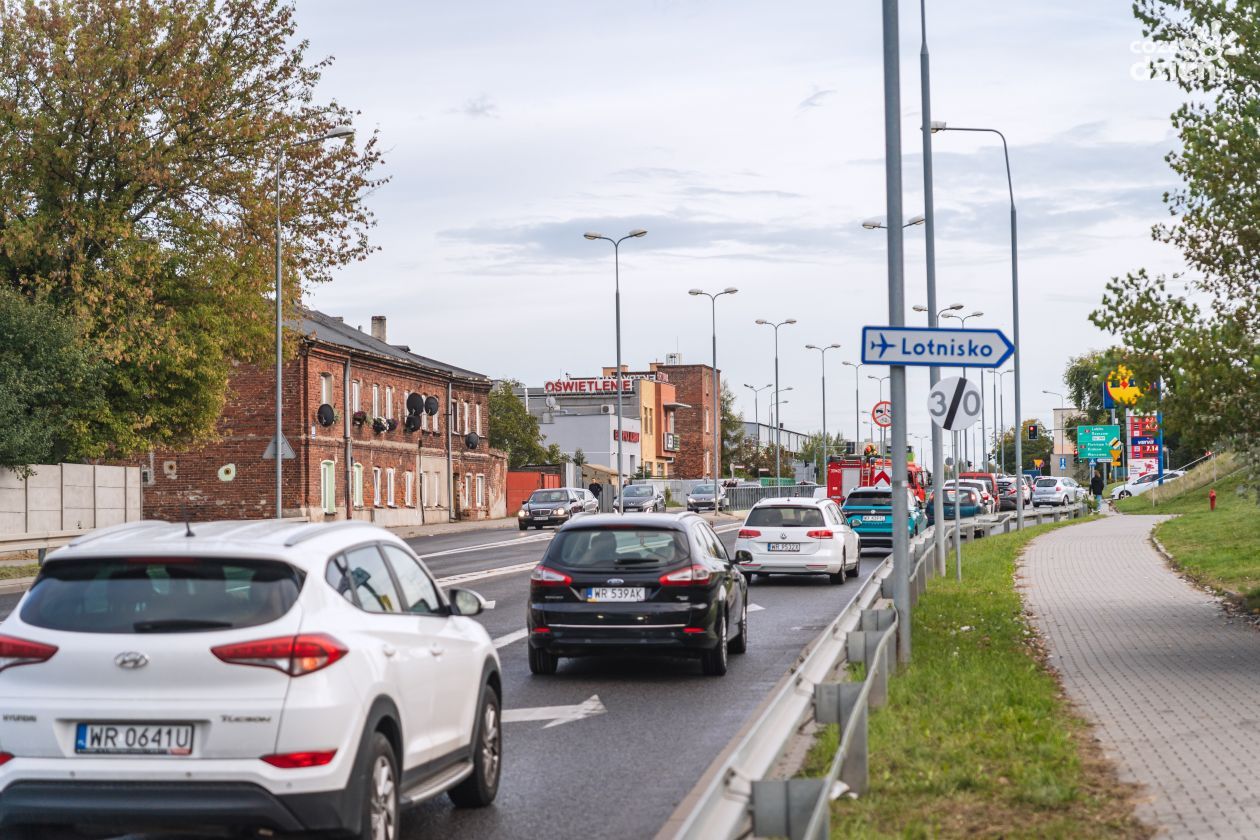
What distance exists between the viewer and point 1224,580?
2456 centimetres

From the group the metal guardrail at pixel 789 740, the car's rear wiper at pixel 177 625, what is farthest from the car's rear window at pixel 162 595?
the metal guardrail at pixel 789 740

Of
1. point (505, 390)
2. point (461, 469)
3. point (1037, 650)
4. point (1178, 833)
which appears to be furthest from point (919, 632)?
point (505, 390)

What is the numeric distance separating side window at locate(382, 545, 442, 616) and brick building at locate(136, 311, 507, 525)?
44.9 meters

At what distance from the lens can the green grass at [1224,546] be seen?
896 inches

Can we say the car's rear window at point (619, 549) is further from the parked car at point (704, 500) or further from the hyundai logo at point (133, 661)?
the parked car at point (704, 500)

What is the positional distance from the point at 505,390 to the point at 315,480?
144 ft

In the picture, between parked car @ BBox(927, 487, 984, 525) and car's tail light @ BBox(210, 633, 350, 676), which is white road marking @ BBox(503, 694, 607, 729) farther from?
parked car @ BBox(927, 487, 984, 525)

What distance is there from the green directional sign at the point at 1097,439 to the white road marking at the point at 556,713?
198ft

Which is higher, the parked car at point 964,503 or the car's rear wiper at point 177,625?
the car's rear wiper at point 177,625

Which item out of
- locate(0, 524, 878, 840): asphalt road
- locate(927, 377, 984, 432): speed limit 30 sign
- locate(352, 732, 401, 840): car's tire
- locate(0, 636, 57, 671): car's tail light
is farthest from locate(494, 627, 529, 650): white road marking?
locate(0, 636, 57, 671): car's tail light

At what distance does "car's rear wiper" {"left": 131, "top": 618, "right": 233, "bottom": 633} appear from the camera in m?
6.52

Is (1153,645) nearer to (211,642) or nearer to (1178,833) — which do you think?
(1178,833)

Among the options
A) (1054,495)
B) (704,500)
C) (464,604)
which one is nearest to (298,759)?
(464,604)

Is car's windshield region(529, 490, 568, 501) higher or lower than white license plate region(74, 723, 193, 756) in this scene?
higher
